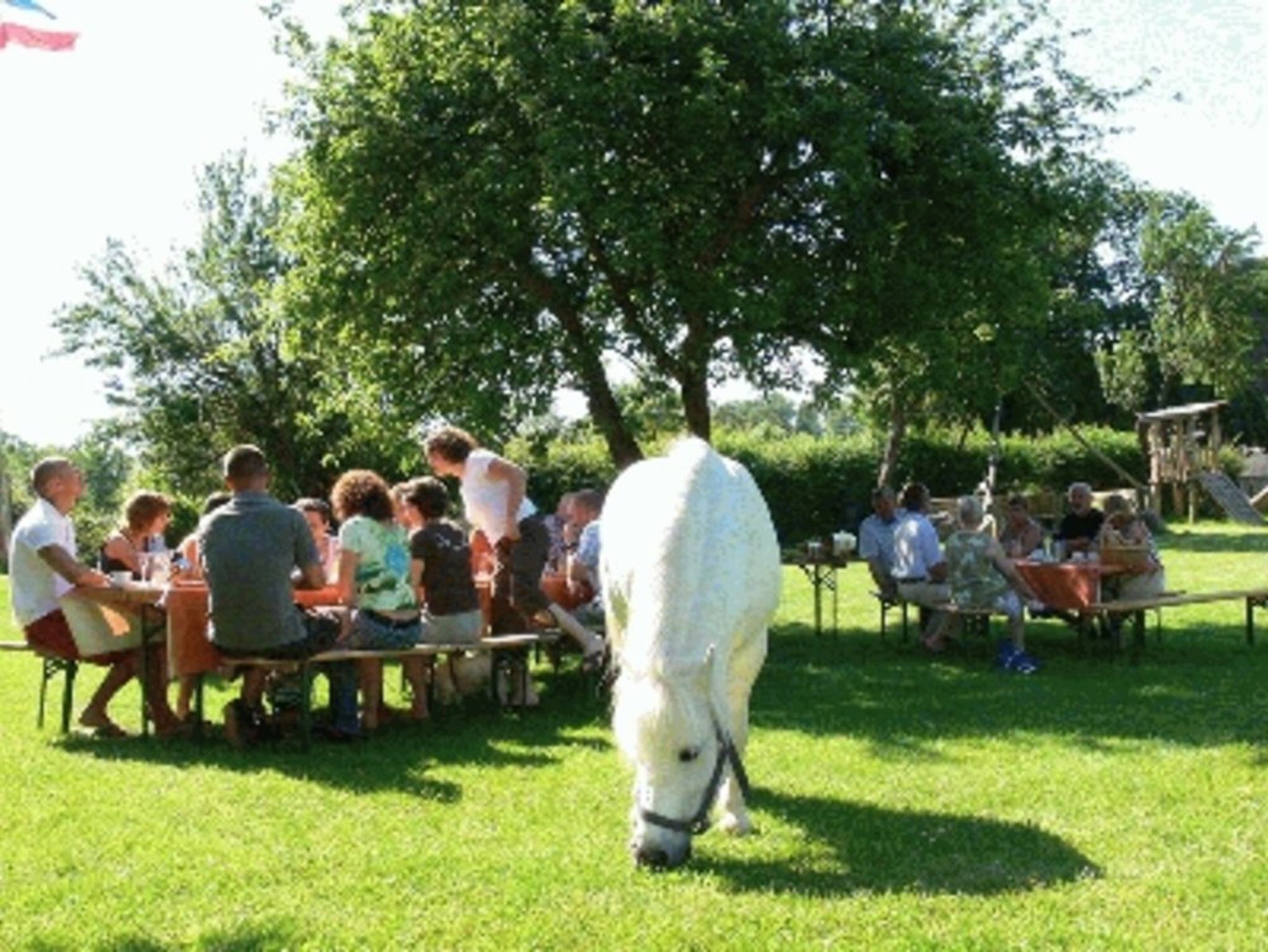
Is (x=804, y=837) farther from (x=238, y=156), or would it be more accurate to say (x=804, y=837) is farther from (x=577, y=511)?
(x=238, y=156)

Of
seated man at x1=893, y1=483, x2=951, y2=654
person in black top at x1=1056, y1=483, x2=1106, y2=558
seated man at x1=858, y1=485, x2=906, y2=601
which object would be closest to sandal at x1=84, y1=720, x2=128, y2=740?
seated man at x1=893, y1=483, x2=951, y2=654

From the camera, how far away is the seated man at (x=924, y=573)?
522 inches

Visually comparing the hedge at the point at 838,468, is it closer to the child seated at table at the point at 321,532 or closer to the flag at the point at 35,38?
the flag at the point at 35,38

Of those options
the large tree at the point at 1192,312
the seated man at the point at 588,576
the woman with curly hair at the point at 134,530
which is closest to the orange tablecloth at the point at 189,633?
the woman with curly hair at the point at 134,530

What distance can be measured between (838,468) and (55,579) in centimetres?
2575

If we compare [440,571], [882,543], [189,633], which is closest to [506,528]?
[440,571]

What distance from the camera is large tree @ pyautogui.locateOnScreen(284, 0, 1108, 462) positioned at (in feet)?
43.9

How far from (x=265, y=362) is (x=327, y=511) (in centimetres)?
2137

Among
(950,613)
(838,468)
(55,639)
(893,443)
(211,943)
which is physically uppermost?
(893,443)

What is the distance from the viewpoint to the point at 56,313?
35125 mm

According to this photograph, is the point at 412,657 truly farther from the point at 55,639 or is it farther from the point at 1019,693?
the point at 1019,693

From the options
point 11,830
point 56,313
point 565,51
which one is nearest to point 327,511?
point 565,51

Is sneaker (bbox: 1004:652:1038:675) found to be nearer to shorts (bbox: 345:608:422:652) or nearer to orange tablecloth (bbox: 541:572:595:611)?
orange tablecloth (bbox: 541:572:595:611)

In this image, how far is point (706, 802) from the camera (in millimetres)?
5582
